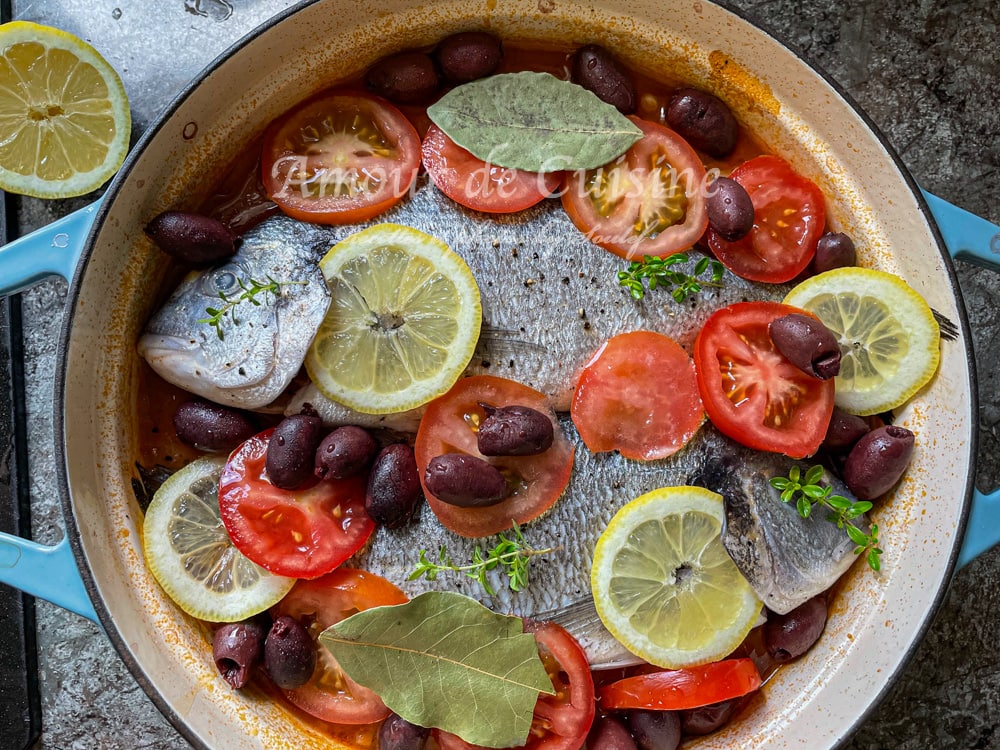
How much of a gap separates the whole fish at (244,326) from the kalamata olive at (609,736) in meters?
0.94

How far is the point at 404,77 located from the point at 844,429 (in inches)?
45.2

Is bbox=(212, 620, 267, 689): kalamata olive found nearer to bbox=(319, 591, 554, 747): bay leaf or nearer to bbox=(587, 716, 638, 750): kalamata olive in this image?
bbox=(319, 591, 554, 747): bay leaf

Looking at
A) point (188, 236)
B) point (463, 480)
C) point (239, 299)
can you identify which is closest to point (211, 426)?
point (239, 299)

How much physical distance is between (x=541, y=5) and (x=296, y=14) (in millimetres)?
487

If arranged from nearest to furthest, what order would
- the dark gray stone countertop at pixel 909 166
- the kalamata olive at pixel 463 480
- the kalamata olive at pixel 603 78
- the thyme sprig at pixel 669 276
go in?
the kalamata olive at pixel 463 480, the thyme sprig at pixel 669 276, the kalamata olive at pixel 603 78, the dark gray stone countertop at pixel 909 166

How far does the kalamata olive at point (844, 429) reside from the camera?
162 centimetres

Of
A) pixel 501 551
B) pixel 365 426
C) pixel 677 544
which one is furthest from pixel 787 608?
pixel 365 426

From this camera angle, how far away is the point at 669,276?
1600 mm

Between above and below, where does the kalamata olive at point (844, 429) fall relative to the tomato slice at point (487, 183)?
below

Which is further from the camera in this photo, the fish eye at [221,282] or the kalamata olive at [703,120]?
the kalamata olive at [703,120]

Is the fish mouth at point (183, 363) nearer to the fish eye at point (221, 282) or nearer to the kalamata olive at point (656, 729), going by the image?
the fish eye at point (221, 282)

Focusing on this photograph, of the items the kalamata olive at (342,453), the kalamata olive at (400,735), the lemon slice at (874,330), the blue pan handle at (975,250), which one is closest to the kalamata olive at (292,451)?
the kalamata olive at (342,453)

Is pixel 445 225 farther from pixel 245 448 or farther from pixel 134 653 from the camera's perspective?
pixel 134 653

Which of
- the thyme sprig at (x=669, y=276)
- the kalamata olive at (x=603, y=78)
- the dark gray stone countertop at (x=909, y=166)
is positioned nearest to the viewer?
the thyme sprig at (x=669, y=276)
